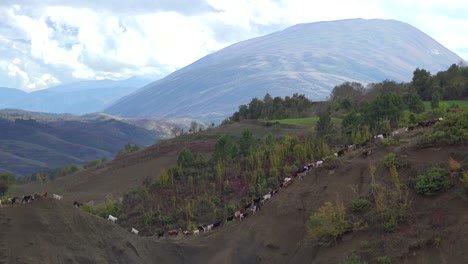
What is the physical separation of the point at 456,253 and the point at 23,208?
21.0m

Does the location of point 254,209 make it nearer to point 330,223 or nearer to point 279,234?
point 279,234

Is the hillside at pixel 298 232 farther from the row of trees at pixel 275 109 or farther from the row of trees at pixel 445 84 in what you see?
the row of trees at pixel 275 109

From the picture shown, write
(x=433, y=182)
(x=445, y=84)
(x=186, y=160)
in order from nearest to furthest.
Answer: (x=433, y=182) < (x=186, y=160) < (x=445, y=84)

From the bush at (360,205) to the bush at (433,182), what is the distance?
8.60ft

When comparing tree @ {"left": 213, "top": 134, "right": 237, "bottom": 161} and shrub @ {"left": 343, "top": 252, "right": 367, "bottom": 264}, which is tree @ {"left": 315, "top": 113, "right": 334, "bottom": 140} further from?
shrub @ {"left": 343, "top": 252, "right": 367, "bottom": 264}

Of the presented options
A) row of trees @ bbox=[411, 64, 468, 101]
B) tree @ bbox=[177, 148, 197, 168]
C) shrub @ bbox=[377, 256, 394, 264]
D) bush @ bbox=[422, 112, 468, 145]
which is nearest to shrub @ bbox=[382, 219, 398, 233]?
shrub @ bbox=[377, 256, 394, 264]

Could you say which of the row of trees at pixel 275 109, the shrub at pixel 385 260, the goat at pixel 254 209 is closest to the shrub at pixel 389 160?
the shrub at pixel 385 260

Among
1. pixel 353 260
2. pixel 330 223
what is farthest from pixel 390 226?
pixel 330 223

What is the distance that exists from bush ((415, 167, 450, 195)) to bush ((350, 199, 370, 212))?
2621 mm

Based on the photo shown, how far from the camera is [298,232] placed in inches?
1117

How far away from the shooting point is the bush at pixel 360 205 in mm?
24859

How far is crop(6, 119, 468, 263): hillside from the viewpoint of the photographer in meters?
21.1

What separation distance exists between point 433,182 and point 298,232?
8.40 metres

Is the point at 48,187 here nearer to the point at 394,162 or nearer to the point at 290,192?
the point at 290,192
